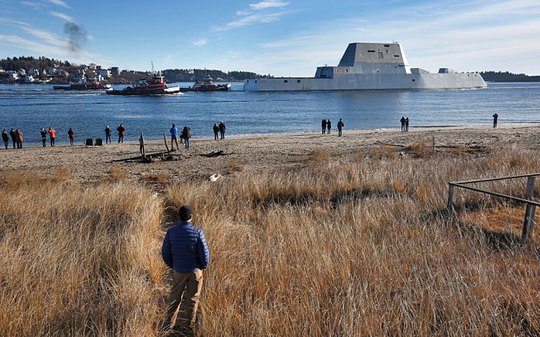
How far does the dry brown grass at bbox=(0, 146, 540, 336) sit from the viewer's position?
132 inches

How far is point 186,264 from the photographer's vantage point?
3781mm

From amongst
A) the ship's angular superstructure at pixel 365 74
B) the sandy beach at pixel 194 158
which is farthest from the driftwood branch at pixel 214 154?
the ship's angular superstructure at pixel 365 74

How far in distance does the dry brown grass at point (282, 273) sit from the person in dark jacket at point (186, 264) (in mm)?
176

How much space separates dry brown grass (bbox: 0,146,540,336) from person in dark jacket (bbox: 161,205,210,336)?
0.58ft

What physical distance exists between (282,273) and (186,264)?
3.43 feet

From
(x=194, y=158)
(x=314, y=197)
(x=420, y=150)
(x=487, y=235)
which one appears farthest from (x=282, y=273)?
(x=420, y=150)

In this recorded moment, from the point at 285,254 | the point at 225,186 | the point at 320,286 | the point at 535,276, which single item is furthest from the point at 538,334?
the point at 225,186

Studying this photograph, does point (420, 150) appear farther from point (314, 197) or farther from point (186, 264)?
point (186, 264)

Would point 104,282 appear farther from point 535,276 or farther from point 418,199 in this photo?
point 418,199

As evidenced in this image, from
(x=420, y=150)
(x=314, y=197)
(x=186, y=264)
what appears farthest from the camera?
(x=420, y=150)

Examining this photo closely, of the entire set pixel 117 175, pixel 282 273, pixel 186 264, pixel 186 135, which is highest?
pixel 186 264

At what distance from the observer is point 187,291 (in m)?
3.81

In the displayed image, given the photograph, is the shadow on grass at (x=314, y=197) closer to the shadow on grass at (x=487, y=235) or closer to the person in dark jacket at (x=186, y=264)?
the shadow on grass at (x=487, y=235)

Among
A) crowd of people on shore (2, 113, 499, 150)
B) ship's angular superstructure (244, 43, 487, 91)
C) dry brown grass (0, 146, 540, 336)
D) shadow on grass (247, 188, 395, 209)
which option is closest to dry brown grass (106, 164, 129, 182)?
dry brown grass (0, 146, 540, 336)
